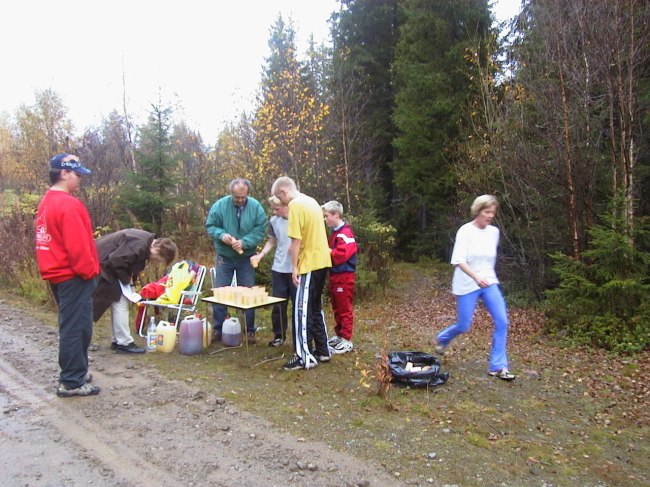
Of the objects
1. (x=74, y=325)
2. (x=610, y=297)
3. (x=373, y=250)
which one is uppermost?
(x=74, y=325)

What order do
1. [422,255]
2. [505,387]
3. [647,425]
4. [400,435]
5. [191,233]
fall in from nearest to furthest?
[400,435], [647,425], [505,387], [191,233], [422,255]

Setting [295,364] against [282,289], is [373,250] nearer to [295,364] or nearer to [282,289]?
[282,289]

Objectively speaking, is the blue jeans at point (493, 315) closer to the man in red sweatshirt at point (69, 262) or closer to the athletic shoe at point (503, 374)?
the athletic shoe at point (503, 374)

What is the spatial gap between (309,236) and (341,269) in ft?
3.26

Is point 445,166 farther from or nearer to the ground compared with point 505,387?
farther from the ground

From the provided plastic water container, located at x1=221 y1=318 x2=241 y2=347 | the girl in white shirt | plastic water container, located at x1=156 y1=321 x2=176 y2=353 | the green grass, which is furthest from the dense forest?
plastic water container, located at x1=156 y1=321 x2=176 y2=353

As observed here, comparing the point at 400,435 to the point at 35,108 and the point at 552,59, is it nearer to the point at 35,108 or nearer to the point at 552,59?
the point at 552,59

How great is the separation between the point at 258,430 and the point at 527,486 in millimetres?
1870

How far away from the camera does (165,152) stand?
472 inches

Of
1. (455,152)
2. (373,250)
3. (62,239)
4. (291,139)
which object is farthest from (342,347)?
(455,152)

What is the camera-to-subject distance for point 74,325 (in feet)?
14.2

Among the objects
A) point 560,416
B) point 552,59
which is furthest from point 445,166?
point 560,416

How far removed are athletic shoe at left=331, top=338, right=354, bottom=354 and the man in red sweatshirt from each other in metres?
2.55

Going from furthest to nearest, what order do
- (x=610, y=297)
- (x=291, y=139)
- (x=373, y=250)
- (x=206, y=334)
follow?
(x=291, y=139) < (x=373, y=250) < (x=610, y=297) < (x=206, y=334)
